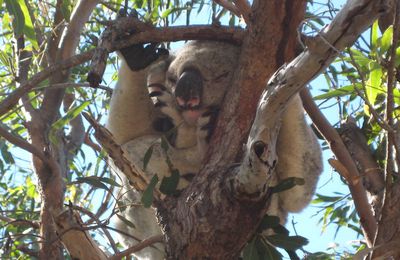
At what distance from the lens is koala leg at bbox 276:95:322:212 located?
3754 mm

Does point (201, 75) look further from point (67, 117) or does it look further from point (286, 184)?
point (286, 184)

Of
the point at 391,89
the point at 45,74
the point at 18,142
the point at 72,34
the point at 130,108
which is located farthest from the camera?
the point at 72,34

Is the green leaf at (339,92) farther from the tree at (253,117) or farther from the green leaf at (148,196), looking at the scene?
the green leaf at (148,196)

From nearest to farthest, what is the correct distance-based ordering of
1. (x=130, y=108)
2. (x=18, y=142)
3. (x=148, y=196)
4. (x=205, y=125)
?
1. (x=148, y=196)
2. (x=18, y=142)
3. (x=205, y=125)
4. (x=130, y=108)

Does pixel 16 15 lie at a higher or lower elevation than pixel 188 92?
higher

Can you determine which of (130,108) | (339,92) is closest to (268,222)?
(339,92)

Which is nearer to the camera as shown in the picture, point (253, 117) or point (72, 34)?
point (253, 117)

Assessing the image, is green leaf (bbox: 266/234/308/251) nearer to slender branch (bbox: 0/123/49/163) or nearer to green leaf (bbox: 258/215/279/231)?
green leaf (bbox: 258/215/279/231)

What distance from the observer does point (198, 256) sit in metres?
2.67

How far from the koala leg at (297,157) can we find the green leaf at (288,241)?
0.84m

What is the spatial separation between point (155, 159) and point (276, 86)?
75.8 inches

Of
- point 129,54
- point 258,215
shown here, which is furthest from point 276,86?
point 129,54

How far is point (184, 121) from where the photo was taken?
12.9ft

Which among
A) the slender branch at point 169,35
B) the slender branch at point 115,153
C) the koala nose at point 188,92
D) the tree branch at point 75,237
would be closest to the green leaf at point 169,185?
the slender branch at point 115,153
